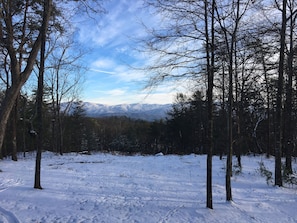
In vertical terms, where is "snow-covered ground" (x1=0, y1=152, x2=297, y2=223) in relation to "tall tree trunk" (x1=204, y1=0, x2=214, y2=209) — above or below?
below

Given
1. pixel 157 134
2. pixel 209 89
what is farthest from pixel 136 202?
pixel 157 134

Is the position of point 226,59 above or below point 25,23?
below

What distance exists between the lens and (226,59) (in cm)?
697

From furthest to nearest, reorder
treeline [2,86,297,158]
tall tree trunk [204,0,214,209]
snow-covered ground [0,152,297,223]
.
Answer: treeline [2,86,297,158], tall tree trunk [204,0,214,209], snow-covered ground [0,152,297,223]

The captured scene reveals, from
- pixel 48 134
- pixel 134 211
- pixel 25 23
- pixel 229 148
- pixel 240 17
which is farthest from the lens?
pixel 48 134

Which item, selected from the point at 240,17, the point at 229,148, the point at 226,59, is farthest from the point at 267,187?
the point at 240,17

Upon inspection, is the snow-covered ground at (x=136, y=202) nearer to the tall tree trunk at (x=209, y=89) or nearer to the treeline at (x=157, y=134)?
the tall tree trunk at (x=209, y=89)

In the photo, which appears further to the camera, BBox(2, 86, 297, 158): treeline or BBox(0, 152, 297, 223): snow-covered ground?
BBox(2, 86, 297, 158): treeline

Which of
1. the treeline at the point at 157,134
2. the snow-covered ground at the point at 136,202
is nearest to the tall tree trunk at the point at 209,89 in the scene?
the snow-covered ground at the point at 136,202

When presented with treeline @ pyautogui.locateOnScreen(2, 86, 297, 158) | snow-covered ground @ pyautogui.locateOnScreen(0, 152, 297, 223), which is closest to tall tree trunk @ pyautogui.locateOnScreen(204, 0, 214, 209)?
snow-covered ground @ pyautogui.locateOnScreen(0, 152, 297, 223)

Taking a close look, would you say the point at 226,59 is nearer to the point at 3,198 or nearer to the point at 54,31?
the point at 54,31

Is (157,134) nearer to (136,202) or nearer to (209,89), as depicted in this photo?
(136,202)

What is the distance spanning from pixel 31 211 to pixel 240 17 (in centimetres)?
671

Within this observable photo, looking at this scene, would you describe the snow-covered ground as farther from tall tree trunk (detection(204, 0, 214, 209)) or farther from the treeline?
the treeline
